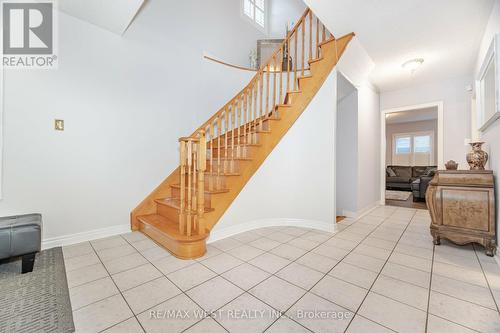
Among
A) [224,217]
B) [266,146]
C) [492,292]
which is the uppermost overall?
[266,146]

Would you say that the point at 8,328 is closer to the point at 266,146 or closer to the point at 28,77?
the point at 28,77

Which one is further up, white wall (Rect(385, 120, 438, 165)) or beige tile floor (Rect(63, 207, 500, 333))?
white wall (Rect(385, 120, 438, 165))

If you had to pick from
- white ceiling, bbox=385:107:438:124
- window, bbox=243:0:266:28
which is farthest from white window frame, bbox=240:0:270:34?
white ceiling, bbox=385:107:438:124

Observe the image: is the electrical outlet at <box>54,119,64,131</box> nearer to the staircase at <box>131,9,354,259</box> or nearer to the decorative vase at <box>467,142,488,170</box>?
the staircase at <box>131,9,354,259</box>

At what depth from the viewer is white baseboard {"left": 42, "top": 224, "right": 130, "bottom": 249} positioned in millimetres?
2230

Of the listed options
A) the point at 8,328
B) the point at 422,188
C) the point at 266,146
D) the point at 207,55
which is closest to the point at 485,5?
the point at 266,146

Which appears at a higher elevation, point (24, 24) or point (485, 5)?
point (485, 5)

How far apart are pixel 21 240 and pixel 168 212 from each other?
50.3 inches

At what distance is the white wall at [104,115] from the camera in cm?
212

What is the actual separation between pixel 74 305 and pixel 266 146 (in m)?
2.41

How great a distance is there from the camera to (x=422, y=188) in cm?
522

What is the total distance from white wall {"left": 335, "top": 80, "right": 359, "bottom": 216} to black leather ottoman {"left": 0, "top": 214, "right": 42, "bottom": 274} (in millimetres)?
3769

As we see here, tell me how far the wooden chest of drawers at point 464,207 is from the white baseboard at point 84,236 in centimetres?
381

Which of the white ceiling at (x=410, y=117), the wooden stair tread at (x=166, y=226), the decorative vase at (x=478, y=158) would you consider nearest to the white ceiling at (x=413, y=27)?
the decorative vase at (x=478, y=158)
